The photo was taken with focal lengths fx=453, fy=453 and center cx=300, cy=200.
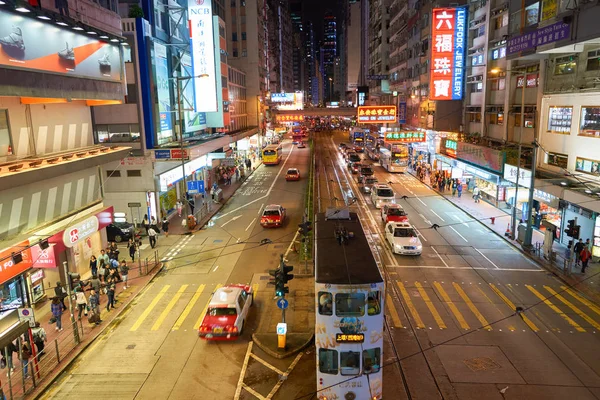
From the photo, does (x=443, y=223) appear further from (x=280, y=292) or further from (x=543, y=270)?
(x=280, y=292)

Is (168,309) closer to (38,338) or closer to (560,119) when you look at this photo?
(38,338)

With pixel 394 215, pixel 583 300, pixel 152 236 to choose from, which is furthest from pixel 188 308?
pixel 394 215

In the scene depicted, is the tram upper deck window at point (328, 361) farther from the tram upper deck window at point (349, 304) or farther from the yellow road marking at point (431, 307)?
the yellow road marking at point (431, 307)

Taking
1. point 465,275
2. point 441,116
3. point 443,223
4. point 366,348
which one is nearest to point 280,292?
point 366,348

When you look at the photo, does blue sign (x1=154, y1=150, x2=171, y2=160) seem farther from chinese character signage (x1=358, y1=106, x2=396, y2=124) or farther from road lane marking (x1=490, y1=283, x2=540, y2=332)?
chinese character signage (x1=358, y1=106, x2=396, y2=124)

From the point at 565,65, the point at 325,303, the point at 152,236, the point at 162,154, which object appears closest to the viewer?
the point at 325,303

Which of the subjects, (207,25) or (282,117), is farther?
(282,117)

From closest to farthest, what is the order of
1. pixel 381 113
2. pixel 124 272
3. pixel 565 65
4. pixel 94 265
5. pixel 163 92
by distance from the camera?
pixel 124 272 → pixel 94 265 → pixel 565 65 → pixel 163 92 → pixel 381 113

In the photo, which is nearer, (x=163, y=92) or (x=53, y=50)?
(x=53, y=50)
